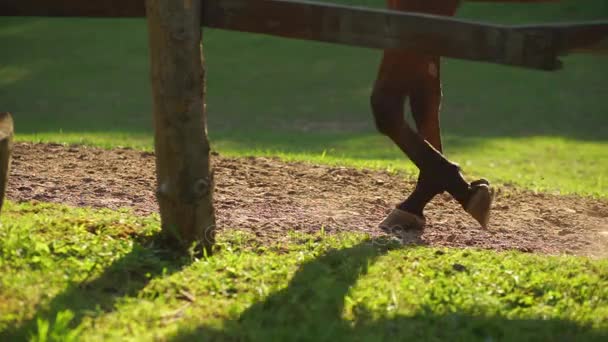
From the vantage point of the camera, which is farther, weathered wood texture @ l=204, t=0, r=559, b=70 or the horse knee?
A: the horse knee

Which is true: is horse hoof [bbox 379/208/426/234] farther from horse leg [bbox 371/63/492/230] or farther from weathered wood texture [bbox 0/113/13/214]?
weathered wood texture [bbox 0/113/13/214]

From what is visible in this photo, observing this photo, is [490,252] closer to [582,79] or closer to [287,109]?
[287,109]

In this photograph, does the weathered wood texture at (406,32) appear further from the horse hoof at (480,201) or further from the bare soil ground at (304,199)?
the bare soil ground at (304,199)

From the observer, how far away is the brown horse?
5.63 meters

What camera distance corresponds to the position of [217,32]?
20156 millimetres

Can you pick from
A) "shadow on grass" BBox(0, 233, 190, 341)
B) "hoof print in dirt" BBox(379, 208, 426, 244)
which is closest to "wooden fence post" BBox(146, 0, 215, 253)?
"shadow on grass" BBox(0, 233, 190, 341)

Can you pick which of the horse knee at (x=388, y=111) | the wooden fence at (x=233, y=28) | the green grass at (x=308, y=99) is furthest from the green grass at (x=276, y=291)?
the green grass at (x=308, y=99)

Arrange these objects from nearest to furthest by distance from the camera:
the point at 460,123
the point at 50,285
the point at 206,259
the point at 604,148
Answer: the point at 50,285, the point at 206,259, the point at 604,148, the point at 460,123

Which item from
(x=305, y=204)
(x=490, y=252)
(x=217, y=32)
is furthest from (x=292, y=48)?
(x=490, y=252)

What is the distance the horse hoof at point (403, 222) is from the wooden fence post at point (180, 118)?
130cm

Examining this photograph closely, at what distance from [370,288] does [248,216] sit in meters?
1.57

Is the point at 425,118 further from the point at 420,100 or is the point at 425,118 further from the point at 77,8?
the point at 77,8

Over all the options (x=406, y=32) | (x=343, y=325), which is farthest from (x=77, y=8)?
(x=343, y=325)

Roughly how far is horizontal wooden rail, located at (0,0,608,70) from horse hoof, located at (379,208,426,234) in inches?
55.2
